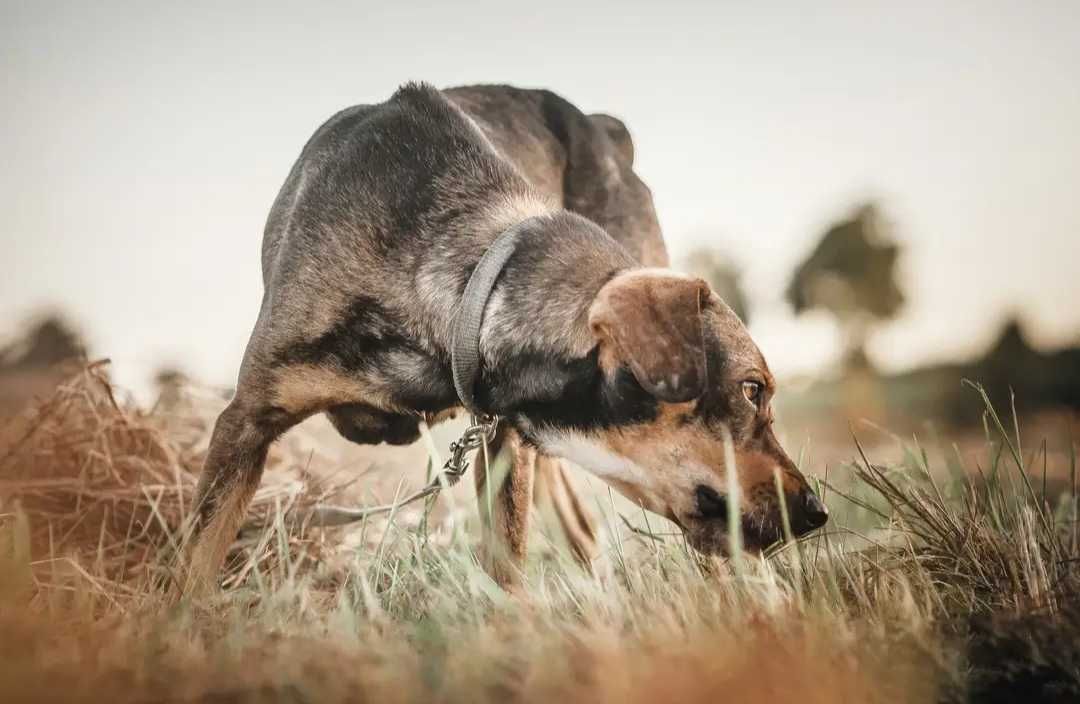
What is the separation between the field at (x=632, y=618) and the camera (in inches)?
50.4

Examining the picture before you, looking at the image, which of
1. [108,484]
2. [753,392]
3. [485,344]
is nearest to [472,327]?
[485,344]

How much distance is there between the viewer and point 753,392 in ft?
8.77

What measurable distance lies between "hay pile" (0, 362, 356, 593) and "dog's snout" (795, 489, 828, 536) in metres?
1.99

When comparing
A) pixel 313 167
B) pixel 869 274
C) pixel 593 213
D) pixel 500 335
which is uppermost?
pixel 313 167

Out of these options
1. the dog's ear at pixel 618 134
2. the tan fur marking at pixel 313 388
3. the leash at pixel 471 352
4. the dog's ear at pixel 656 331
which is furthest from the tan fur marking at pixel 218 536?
the dog's ear at pixel 618 134

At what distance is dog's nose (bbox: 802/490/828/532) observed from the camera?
252 cm

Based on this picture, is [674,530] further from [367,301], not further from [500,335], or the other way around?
[367,301]

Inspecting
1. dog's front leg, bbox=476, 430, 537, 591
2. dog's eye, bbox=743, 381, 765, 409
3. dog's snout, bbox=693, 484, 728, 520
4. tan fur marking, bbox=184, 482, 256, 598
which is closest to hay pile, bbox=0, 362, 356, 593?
tan fur marking, bbox=184, 482, 256, 598

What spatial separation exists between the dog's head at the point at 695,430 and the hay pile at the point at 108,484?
1547mm

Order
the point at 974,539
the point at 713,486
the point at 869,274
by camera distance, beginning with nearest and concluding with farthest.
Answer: the point at 974,539
the point at 713,486
the point at 869,274

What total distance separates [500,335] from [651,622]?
1.27m

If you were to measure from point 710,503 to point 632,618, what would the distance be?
892 millimetres

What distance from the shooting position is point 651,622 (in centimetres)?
180

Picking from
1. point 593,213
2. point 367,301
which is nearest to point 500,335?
point 367,301
